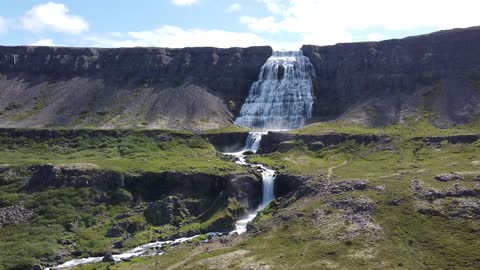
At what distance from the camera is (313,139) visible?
152125 millimetres

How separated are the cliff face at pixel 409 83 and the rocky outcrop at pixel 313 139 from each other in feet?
67.9

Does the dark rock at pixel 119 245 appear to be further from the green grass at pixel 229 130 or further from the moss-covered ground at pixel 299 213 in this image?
the green grass at pixel 229 130

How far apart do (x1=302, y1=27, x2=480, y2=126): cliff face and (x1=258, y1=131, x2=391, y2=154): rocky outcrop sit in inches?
815

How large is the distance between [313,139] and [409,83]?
51571 mm

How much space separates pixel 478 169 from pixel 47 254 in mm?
87838

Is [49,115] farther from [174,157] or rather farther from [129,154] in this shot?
[174,157]

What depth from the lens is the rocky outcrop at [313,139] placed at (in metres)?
146

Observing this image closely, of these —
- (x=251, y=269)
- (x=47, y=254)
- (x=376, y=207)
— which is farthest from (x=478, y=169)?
(x=47, y=254)

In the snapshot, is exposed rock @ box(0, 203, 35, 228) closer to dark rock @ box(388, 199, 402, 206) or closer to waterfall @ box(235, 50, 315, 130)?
dark rock @ box(388, 199, 402, 206)

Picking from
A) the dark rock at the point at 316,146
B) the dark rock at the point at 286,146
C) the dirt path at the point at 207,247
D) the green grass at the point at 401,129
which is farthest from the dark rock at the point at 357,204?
the green grass at the point at 401,129

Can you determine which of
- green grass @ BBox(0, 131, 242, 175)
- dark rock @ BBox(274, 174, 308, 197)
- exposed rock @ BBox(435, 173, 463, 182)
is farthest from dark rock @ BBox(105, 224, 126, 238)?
exposed rock @ BBox(435, 173, 463, 182)

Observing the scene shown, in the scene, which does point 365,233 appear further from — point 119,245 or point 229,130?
point 229,130

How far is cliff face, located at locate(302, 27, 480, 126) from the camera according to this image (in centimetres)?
16538

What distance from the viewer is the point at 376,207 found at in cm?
9431
